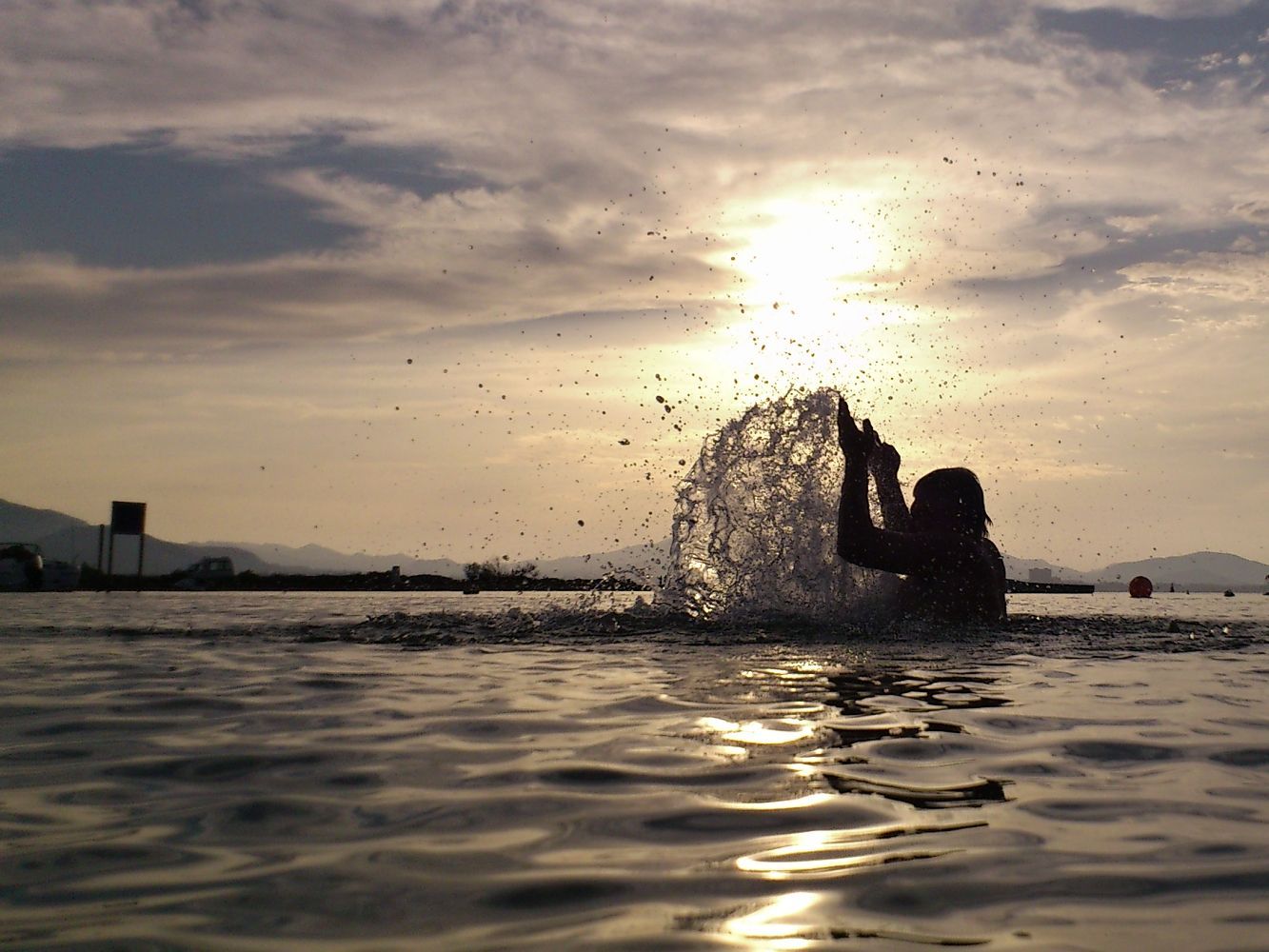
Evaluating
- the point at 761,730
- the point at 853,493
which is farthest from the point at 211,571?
the point at 761,730

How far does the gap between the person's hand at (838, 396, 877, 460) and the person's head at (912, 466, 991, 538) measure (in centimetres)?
107

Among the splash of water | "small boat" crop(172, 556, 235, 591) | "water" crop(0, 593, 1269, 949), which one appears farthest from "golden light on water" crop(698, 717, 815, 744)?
"small boat" crop(172, 556, 235, 591)

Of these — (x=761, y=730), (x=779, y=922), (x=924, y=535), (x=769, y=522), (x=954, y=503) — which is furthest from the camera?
(x=769, y=522)

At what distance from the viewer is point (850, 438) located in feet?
32.0

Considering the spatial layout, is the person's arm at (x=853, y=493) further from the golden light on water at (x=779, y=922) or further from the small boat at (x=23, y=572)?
the small boat at (x=23, y=572)

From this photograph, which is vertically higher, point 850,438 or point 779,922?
point 850,438

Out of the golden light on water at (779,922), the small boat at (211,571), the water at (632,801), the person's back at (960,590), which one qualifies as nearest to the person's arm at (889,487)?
the person's back at (960,590)

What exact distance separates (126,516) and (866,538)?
24687 millimetres

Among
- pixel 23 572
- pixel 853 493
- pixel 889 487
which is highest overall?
pixel 889 487

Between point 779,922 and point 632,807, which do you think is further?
point 632,807

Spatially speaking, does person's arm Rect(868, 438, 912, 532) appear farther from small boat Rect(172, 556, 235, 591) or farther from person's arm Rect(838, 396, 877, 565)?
small boat Rect(172, 556, 235, 591)

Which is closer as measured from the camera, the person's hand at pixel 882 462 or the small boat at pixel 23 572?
the person's hand at pixel 882 462

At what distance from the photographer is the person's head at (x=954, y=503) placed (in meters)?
10.5

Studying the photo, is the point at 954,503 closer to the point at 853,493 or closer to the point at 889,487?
the point at 889,487
